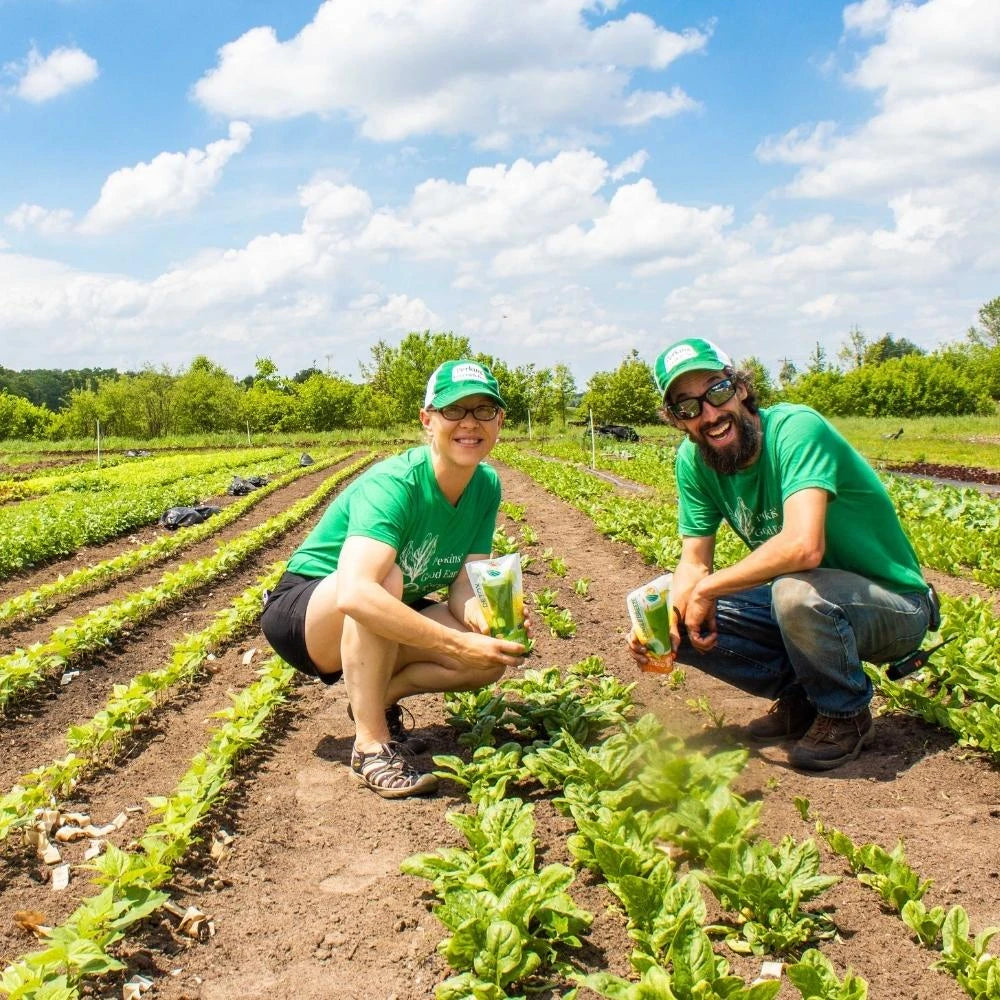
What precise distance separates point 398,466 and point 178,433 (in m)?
59.8

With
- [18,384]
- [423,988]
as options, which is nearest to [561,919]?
[423,988]

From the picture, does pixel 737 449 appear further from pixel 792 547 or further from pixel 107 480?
pixel 107 480

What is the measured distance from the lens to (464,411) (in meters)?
3.42

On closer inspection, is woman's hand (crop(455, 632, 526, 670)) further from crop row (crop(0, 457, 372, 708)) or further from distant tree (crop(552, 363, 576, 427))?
distant tree (crop(552, 363, 576, 427))

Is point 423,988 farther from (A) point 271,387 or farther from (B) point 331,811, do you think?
(A) point 271,387

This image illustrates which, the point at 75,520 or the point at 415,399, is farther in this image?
the point at 415,399

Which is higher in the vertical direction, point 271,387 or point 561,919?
point 271,387

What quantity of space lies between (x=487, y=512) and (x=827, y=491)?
4.72 ft

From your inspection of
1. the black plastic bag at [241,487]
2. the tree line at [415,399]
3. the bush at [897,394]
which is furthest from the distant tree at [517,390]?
the black plastic bag at [241,487]

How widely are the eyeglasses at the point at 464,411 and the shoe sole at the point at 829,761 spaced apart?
1.94 metres

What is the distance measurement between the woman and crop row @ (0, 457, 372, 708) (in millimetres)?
2167

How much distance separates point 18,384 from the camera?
99.1 m

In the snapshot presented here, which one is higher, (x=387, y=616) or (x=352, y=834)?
(x=387, y=616)

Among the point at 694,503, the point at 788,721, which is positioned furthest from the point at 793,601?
the point at 788,721
